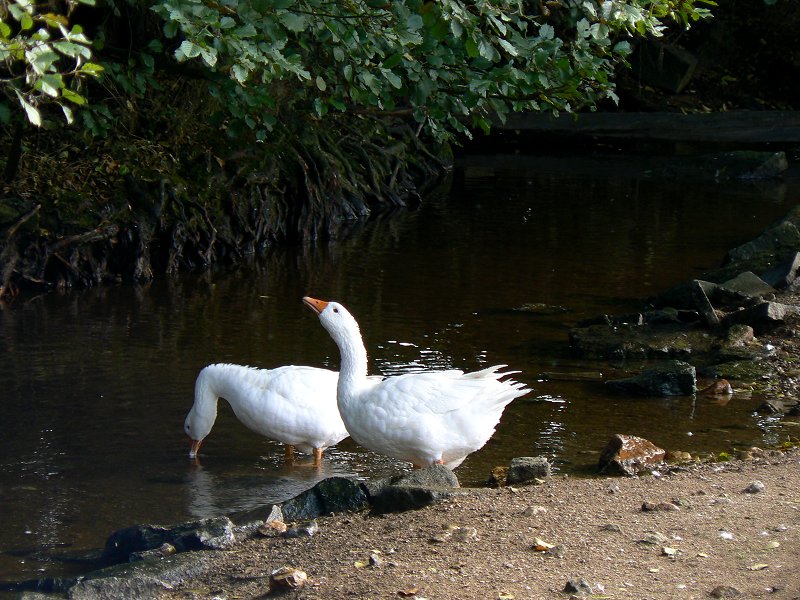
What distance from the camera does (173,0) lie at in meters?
6.37

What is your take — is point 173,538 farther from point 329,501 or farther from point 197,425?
point 197,425

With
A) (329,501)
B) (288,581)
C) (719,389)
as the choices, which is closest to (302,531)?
(329,501)

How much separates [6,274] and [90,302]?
965 mm

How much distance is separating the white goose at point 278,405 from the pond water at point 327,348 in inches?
8.2

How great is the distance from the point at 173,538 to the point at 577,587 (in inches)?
91.4

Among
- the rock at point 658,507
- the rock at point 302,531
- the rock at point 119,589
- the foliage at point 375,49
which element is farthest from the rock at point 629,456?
the rock at point 119,589

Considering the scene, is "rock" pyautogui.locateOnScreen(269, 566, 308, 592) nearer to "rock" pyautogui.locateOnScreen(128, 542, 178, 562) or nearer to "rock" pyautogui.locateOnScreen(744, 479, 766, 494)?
"rock" pyautogui.locateOnScreen(128, 542, 178, 562)

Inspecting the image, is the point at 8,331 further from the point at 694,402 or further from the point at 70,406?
the point at 694,402

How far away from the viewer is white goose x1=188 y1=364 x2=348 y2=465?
7375mm

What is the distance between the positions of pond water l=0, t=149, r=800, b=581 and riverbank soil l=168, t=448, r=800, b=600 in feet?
3.81

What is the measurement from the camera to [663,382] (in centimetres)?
874

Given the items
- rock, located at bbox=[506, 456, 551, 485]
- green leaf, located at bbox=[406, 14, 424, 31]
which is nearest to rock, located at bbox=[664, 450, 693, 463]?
rock, located at bbox=[506, 456, 551, 485]

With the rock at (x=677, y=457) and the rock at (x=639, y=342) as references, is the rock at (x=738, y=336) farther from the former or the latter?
the rock at (x=677, y=457)

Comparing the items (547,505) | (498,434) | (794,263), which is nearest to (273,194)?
(794,263)
